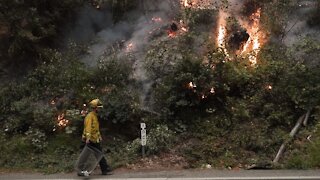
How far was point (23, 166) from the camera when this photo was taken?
1162 centimetres

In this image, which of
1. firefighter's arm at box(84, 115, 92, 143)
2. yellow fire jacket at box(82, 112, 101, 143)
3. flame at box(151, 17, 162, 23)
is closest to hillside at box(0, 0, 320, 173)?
flame at box(151, 17, 162, 23)

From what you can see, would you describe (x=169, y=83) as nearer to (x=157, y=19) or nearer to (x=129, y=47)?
(x=129, y=47)

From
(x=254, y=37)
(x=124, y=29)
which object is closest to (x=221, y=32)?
(x=254, y=37)

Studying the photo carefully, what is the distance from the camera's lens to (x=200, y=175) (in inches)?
393

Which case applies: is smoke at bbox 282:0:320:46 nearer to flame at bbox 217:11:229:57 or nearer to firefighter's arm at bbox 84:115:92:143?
flame at bbox 217:11:229:57

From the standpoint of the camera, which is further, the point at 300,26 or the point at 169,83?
the point at 300,26

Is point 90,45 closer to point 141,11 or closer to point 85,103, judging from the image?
point 141,11

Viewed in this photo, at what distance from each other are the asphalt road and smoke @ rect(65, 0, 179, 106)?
4.87 m

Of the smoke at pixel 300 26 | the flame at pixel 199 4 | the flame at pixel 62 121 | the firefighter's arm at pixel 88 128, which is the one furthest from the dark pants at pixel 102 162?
the smoke at pixel 300 26

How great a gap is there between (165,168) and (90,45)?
6.76 metres

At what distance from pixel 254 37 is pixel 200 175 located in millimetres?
6651

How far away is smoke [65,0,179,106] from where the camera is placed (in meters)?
15.4

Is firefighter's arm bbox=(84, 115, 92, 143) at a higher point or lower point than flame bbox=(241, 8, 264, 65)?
lower

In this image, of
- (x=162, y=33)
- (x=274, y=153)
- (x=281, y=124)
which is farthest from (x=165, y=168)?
(x=162, y=33)
